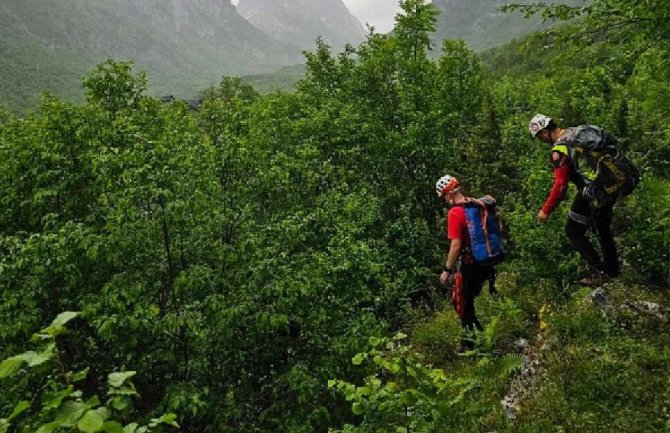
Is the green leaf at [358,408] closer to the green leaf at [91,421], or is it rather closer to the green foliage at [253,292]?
the green foliage at [253,292]

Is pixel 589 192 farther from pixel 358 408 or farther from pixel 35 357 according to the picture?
pixel 35 357

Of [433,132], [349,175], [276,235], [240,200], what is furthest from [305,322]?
[433,132]

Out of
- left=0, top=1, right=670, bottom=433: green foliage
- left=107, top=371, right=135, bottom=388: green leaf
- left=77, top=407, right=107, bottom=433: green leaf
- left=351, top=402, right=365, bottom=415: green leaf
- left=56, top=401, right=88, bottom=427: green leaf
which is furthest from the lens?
left=0, top=1, right=670, bottom=433: green foliage

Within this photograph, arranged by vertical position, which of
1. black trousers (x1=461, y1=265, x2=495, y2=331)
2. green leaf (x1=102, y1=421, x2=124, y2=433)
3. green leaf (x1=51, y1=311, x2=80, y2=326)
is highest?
green leaf (x1=51, y1=311, x2=80, y2=326)

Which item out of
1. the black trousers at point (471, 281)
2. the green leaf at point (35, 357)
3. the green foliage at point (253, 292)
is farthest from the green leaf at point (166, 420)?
the black trousers at point (471, 281)

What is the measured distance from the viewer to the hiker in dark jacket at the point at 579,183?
723 cm

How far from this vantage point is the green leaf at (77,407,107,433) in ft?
6.82

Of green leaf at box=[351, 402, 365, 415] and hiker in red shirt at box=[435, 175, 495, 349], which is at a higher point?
hiker in red shirt at box=[435, 175, 495, 349]

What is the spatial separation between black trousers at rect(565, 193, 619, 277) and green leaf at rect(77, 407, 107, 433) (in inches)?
283

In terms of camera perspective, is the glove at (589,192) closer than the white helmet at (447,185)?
Yes

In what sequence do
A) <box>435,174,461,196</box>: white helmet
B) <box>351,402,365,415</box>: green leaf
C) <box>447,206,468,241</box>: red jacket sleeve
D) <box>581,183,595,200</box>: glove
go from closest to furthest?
<box>351,402,365,415</box>: green leaf, <box>581,183,595,200</box>: glove, <box>447,206,468,241</box>: red jacket sleeve, <box>435,174,461,196</box>: white helmet

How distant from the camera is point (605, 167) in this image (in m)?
7.08

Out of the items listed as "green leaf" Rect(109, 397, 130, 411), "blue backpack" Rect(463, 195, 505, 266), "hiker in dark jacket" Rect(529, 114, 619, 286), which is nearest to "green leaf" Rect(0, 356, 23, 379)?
"green leaf" Rect(109, 397, 130, 411)

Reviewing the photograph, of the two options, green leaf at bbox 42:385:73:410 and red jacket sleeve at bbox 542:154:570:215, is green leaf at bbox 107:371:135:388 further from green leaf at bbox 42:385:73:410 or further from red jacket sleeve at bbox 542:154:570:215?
red jacket sleeve at bbox 542:154:570:215
